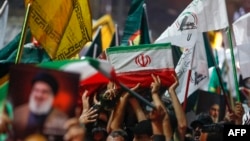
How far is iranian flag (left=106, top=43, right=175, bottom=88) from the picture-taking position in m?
7.79

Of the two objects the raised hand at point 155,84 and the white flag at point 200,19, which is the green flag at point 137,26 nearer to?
the white flag at point 200,19

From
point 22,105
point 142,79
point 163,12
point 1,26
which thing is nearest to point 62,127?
point 22,105

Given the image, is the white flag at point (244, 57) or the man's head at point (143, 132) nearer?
the man's head at point (143, 132)

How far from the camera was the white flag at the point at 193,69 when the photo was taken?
28.0ft

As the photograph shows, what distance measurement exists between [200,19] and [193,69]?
Answer: 87 centimetres

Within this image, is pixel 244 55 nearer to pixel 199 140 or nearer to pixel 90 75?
pixel 199 140

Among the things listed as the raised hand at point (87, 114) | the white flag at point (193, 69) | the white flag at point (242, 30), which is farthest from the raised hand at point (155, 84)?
the white flag at point (242, 30)

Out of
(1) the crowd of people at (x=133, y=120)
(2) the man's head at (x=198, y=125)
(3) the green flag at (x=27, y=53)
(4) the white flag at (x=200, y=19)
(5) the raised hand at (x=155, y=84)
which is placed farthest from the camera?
(3) the green flag at (x=27, y=53)

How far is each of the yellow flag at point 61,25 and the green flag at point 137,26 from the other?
71.4 inches

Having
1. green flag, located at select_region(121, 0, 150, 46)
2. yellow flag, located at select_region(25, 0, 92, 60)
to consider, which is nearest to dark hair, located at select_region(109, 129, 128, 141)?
yellow flag, located at select_region(25, 0, 92, 60)

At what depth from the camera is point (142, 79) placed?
773cm

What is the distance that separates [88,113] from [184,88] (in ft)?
7.50

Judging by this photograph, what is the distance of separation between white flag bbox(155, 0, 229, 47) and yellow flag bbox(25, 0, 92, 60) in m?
0.85

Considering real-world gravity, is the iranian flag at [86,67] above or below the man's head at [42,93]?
above
